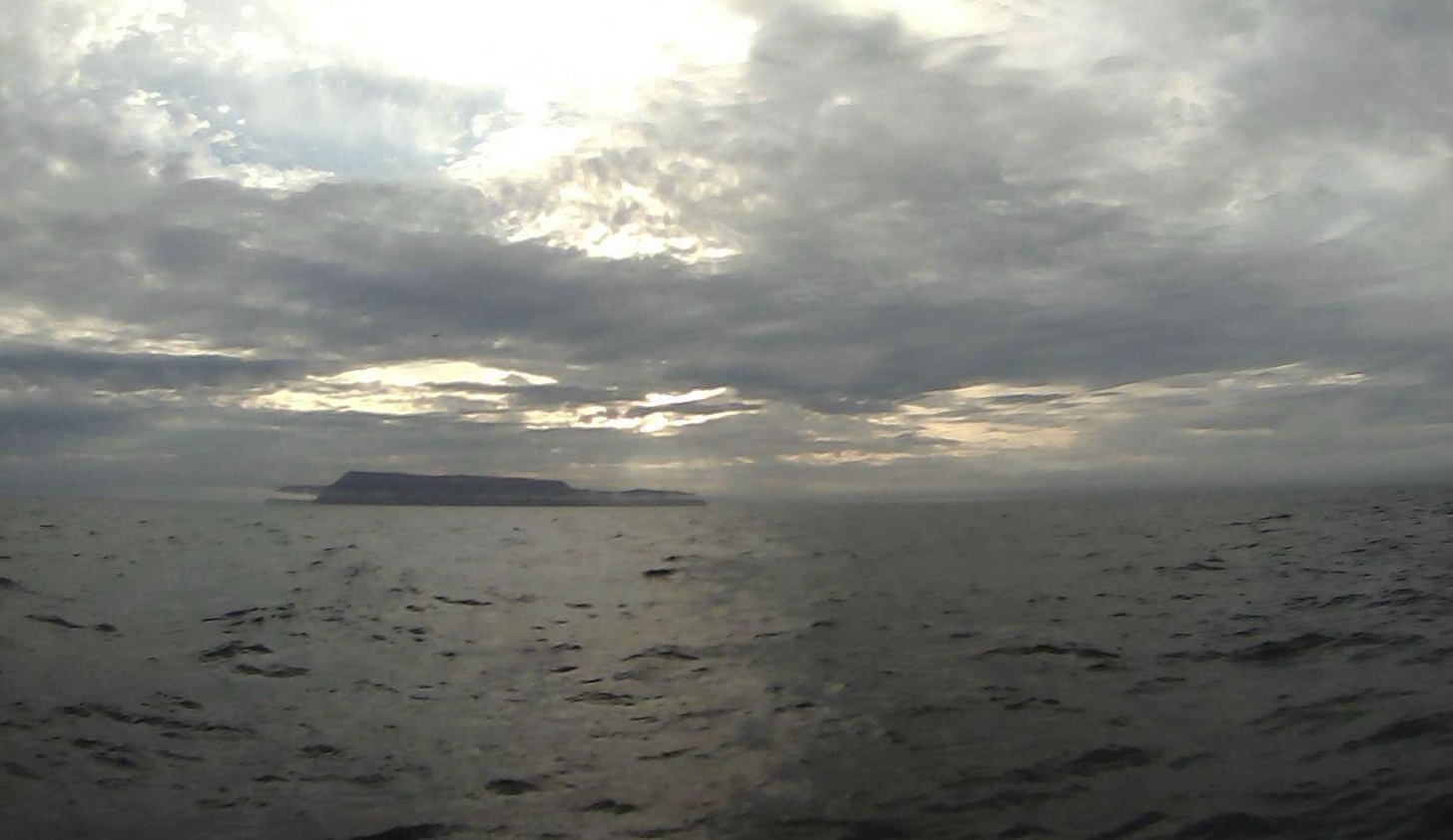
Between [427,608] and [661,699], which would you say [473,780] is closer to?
[661,699]

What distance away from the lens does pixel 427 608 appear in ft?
92.2

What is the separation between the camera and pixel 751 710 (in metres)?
14.6

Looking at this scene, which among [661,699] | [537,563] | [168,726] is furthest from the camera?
[537,563]

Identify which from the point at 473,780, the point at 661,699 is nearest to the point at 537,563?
A: the point at 661,699

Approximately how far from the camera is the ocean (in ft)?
32.0

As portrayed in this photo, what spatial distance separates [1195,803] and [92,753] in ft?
46.7

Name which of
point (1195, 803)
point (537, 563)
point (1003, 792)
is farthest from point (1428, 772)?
point (537, 563)

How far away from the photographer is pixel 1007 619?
22.3m

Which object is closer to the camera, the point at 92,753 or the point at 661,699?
the point at 92,753

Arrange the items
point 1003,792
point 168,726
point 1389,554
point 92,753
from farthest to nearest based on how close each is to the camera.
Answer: point 1389,554 → point 168,726 → point 92,753 → point 1003,792

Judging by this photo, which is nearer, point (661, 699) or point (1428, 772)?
point (1428, 772)

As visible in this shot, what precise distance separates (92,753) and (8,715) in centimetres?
323

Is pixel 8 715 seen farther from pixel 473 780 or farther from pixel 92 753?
pixel 473 780

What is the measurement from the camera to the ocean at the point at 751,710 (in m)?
9.77
